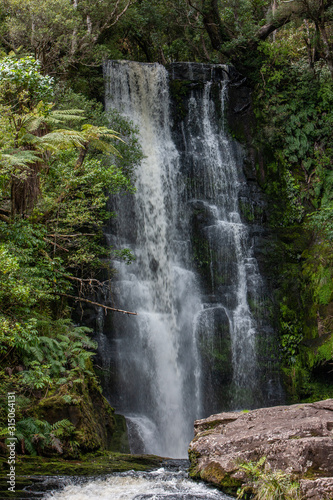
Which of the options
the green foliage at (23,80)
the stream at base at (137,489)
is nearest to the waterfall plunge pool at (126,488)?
the stream at base at (137,489)

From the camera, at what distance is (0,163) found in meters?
7.75

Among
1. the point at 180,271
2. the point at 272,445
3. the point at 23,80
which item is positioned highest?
the point at 23,80

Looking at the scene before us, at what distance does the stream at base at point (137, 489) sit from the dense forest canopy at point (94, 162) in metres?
1.24

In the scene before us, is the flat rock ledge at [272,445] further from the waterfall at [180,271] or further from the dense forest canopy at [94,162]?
the waterfall at [180,271]

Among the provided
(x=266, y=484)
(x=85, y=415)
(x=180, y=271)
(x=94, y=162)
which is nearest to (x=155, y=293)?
(x=180, y=271)

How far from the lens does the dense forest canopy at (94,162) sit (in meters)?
8.14

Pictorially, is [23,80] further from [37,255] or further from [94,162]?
[37,255]

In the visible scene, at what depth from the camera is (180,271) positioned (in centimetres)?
1560

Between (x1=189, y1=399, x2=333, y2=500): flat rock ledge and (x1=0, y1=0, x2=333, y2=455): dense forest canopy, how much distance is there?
232 cm

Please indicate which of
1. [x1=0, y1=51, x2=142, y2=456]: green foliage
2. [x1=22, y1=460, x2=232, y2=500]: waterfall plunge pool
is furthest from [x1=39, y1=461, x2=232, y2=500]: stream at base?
[x1=0, y1=51, x2=142, y2=456]: green foliage

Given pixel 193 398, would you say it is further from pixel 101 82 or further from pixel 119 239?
pixel 101 82

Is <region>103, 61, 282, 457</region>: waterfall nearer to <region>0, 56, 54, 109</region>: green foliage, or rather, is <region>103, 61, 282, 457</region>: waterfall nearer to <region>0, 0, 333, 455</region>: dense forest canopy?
<region>0, 0, 333, 455</region>: dense forest canopy

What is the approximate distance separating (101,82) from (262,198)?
812cm

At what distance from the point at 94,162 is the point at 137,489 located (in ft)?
23.9
